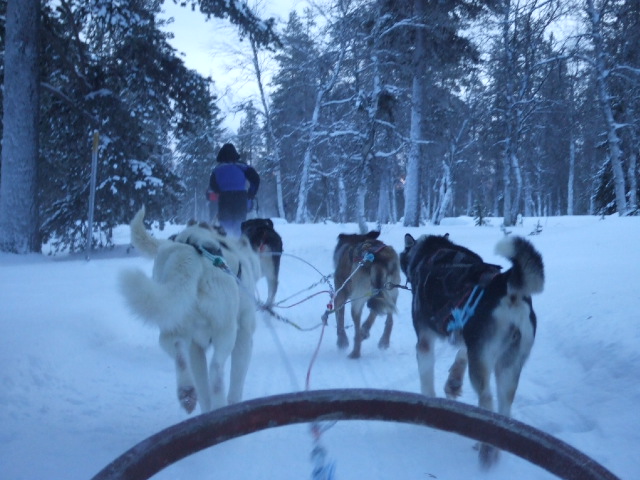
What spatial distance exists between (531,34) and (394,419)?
6243mm

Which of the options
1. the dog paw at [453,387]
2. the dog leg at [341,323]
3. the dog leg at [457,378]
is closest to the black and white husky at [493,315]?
the dog leg at [457,378]

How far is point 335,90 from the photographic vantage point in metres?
22.6

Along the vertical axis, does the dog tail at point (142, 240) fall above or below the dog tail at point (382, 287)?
Result: above

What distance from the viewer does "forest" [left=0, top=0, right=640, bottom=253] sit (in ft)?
32.0

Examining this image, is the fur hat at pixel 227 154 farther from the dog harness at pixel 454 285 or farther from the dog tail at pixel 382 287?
Result: the dog harness at pixel 454 285

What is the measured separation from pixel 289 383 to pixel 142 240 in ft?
6.07

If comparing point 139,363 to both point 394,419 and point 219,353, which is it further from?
point 394,419

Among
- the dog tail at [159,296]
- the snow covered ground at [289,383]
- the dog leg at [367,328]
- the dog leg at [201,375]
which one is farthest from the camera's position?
the dog leg at [367,328]

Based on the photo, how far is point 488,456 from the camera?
111 inches

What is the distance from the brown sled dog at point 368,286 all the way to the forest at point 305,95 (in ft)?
10.8

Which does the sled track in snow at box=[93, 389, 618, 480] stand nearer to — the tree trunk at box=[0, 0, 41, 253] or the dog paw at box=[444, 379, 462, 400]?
the dog paw at box=[444, 379, 462, 400]

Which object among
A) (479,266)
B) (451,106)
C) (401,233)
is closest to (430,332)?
(479,266)

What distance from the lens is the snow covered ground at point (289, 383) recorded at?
2939mm

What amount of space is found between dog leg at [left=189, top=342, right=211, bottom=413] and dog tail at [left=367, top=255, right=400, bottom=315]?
2.51 meters
